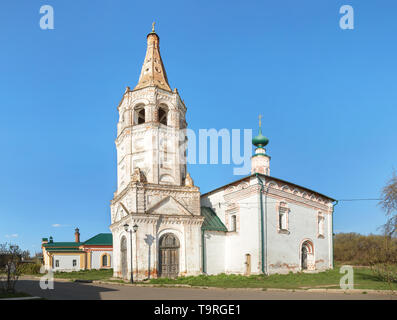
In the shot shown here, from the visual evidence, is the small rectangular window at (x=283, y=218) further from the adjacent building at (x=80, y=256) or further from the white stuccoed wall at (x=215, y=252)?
the adjacent building at (x=80, y=256)

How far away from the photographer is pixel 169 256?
25.6 metres

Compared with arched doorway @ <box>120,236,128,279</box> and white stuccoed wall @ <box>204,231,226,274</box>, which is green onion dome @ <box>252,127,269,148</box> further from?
arched doorway @ <box>120,236,128,279</box>

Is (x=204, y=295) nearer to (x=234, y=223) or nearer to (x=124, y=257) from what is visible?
(x=124, y=257)

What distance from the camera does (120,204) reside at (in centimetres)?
2747

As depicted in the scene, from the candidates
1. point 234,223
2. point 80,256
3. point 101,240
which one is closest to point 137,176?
point 234,223

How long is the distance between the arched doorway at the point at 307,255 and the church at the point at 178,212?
76 millimetres

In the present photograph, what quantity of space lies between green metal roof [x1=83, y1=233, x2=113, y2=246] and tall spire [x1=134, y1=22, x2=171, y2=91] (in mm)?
25914

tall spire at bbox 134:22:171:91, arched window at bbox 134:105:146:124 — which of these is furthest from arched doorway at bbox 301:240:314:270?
tall spire at bbox 134:22:171:91

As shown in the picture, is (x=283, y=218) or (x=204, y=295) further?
(x=283, y=218)

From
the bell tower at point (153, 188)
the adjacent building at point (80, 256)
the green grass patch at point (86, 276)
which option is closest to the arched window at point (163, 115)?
the bell tower at point (153, 188)

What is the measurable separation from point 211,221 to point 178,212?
3729mm

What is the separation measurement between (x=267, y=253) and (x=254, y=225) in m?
2.07
